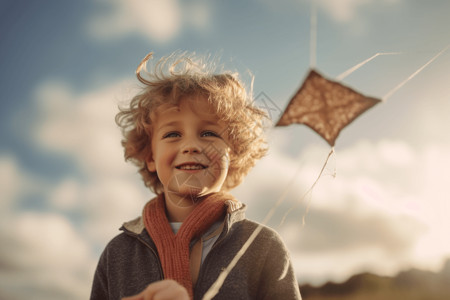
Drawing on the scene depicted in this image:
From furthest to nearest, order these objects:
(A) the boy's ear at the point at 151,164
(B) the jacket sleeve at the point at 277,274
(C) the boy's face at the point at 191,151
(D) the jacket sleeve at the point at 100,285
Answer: (A) the boy's ear at the point at 151,164 < (D) the jacket sleeve at the point at 100,285 < (C) the boy's face at the point at 191,151 < (B) the jacket sleeve at the point at 277,274

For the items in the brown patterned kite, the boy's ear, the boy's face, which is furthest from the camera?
the boy's ear

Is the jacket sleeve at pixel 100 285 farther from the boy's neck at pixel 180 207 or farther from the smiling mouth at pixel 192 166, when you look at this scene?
the smiling mouth at pixel 192 166

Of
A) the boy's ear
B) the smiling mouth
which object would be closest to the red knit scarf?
the smiling mouth

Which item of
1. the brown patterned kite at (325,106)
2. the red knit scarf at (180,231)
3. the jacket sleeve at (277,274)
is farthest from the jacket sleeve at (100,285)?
the brown patterned kite at (325,106)

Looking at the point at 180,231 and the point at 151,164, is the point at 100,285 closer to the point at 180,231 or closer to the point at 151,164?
the point at 180,231

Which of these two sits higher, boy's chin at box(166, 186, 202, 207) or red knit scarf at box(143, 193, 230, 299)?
boy's chin at box(166, 186, 202, 207)

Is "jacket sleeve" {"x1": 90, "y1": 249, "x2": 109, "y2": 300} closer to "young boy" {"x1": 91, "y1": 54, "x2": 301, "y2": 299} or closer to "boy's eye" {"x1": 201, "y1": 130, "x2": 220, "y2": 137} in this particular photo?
"young boy" {"x1": 91, "y1": 54, "x2": 301, "y2": 299}

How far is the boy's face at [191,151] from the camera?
1.81 m

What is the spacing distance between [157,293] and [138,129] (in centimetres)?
123

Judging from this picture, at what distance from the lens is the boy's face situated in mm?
1812

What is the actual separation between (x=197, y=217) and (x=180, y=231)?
0.10 metres

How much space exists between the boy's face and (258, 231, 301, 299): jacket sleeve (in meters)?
0.40

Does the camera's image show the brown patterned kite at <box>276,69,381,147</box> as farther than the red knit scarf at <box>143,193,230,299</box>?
No

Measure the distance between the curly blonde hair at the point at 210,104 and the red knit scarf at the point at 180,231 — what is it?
1.05 ft
